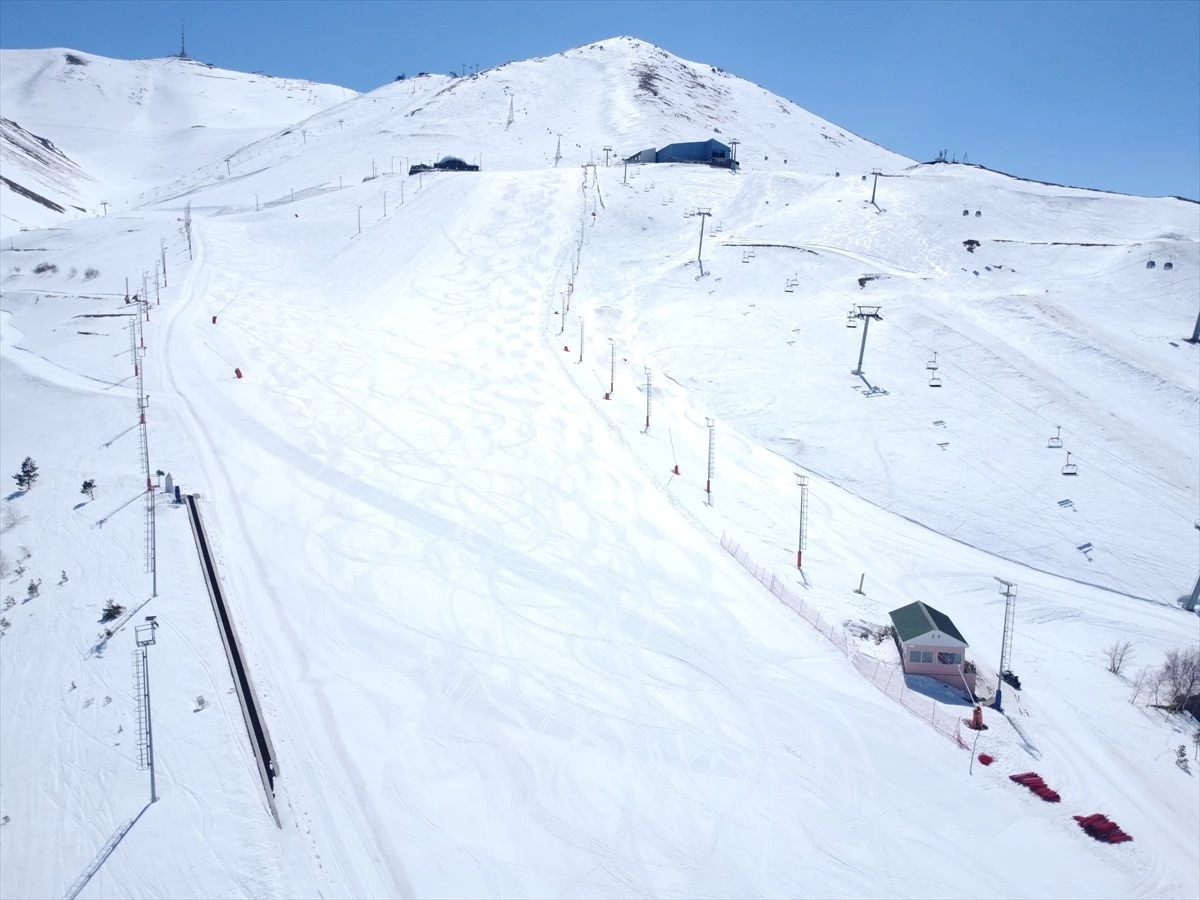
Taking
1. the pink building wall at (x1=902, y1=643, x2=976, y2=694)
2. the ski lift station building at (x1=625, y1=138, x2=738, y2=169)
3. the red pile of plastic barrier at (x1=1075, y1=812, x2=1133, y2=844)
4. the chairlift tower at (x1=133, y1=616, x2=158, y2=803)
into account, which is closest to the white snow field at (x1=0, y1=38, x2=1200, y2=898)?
the chairlift tower at (x1=133, y1=616, x2=158, y2=803)

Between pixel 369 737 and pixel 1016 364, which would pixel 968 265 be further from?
pixel 369 737

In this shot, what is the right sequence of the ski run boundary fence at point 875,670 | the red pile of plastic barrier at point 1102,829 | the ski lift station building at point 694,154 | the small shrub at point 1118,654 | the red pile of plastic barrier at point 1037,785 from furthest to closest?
1. the ski lift station building at point 694,154
2. the small shrub at point 1118,654
3. the ski run boundary fence at point 875,670
4. the red pile of plastic barrier at point 1037,785
5. the red pile of plastic barrier at point 1102,829

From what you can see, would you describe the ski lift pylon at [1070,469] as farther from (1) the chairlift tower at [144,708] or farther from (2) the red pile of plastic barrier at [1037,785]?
(1) the chairlift tower at [144,708]

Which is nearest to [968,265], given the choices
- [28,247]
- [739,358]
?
[739,358]

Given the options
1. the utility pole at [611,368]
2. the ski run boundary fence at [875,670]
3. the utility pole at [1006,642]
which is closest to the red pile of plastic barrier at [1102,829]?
the ski run boundary fence at [875,670]

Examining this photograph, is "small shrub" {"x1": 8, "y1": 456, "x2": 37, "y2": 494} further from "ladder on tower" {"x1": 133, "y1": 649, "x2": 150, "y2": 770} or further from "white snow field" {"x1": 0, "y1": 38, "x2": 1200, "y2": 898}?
"ladder on tower" {"x1": 133, "y1": 649, "x2": 150, "y2": 770}

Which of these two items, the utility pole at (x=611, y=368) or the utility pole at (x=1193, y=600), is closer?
the utility pole at (x=1193, y=600)
